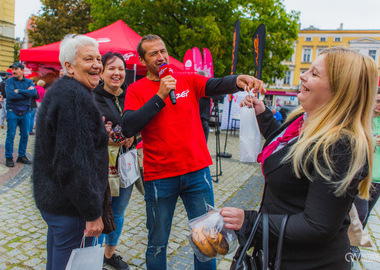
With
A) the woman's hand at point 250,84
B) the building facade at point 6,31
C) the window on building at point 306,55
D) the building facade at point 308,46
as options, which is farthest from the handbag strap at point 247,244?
the window on building at point 306,55

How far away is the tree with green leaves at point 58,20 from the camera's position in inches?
935

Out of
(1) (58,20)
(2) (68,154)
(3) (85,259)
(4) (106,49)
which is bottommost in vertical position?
(3) (85,259)

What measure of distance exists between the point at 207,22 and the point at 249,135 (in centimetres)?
1291

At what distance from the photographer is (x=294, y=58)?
51719mm

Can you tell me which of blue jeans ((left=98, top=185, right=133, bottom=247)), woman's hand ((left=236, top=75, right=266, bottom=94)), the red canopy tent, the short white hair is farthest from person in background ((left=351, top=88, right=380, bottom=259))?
the red canopy tent

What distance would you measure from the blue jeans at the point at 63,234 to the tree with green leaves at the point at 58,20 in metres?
24.8

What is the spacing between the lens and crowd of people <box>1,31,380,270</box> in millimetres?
1168

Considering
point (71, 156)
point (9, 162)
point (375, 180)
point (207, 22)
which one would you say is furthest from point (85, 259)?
point (207, 22)

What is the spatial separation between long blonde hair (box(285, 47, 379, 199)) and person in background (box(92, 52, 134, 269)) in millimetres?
1831

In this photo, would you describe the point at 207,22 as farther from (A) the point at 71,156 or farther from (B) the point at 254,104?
(A) the point at 71,156

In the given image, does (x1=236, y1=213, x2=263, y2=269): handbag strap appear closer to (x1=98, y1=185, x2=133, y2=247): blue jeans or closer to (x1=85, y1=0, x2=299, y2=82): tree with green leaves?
(x1=98, y1=185, x2=133, y2=247): blue jeans

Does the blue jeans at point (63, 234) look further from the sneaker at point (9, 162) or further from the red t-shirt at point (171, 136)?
the sneaker at point (9, 162)

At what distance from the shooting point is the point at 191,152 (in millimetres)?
2139

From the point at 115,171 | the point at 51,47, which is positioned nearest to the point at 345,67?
the point at 115,171
